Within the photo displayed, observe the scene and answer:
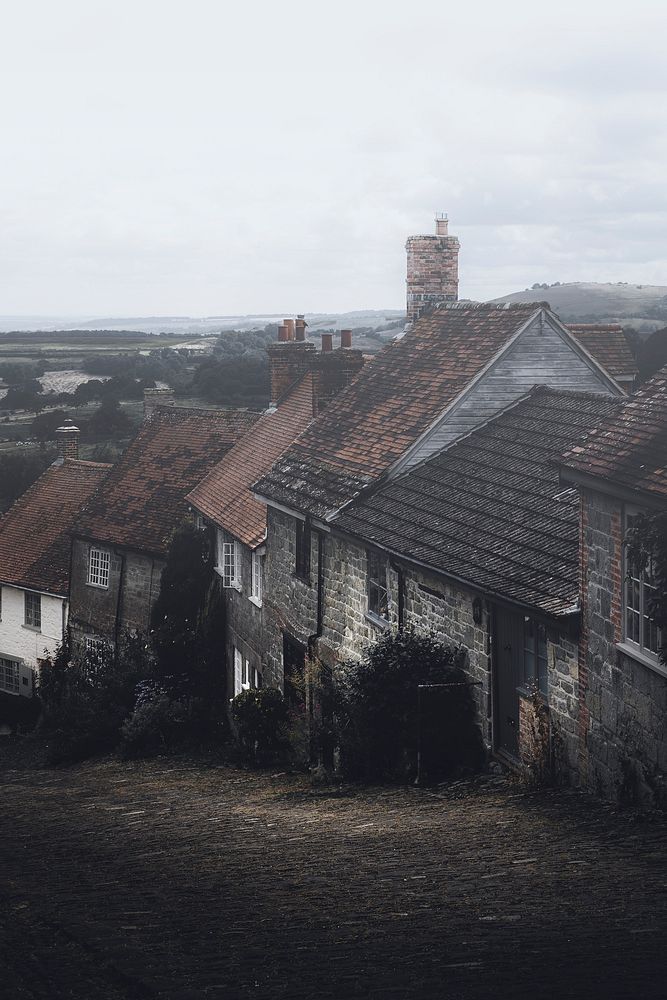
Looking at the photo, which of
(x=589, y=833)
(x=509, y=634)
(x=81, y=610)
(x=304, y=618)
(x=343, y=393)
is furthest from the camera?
(x=81, y=610)

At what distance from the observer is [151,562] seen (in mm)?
31422

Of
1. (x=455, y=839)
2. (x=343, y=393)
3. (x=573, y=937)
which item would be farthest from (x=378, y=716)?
(x=343, y=393)

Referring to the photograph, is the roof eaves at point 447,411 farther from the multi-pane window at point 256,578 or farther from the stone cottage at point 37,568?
the stone cottage at point 37,568

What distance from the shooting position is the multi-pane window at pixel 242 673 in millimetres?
25667

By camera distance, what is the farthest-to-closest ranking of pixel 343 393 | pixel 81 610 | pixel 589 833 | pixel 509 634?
pixel 81 610
pixel 343 393
pixel 509 634
pixel 589 833

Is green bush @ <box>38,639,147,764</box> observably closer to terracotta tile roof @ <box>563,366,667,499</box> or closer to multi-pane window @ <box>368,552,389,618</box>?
multi-pane window @ <box>368,552,389,618</box>

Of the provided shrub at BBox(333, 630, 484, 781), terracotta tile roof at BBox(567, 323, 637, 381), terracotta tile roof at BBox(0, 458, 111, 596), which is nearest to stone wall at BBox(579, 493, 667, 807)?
shrub at BBox(333, 630, 484, 781)

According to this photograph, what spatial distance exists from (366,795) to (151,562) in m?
17.3

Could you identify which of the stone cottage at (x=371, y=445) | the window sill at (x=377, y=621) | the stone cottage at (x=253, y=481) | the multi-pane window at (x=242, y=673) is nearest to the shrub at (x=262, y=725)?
the stone cottage at (x=371, y=445)

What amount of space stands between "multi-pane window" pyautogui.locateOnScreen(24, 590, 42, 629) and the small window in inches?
676

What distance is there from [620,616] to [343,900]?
4.85 meters

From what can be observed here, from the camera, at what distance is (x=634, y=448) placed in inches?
493

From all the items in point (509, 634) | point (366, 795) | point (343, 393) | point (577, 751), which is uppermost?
point (343, 393)

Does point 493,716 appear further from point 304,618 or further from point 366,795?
point 304,618
